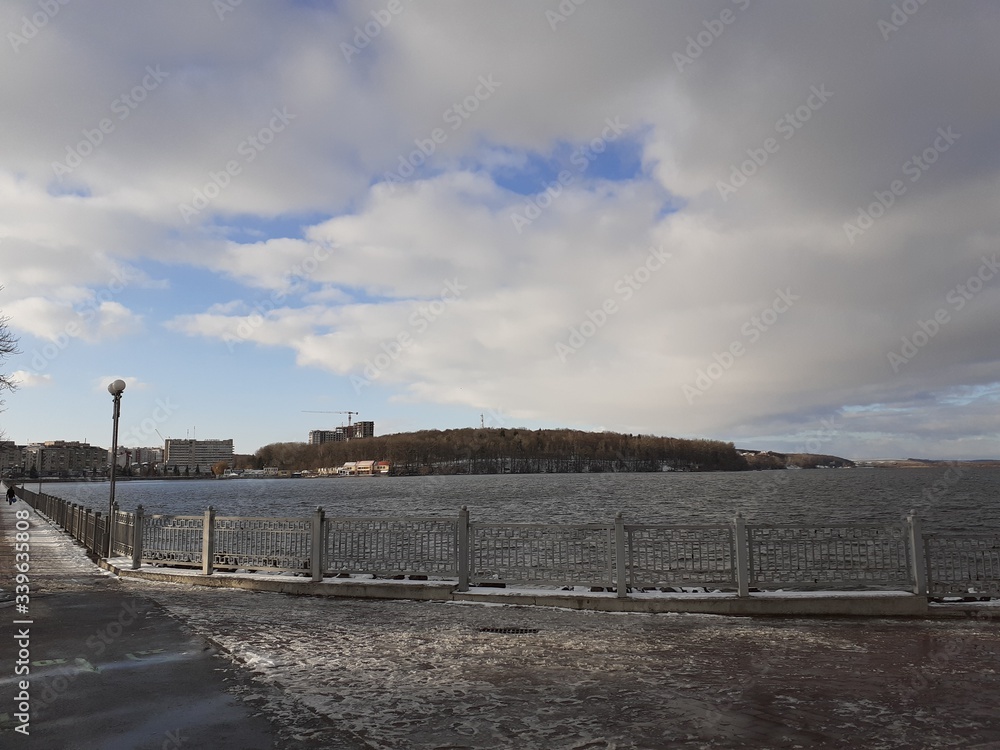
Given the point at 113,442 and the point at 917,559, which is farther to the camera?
the point at 113,442

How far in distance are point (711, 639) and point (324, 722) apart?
5350 millimetres

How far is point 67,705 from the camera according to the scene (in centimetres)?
635

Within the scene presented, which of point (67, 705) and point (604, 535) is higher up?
point (604, 535)

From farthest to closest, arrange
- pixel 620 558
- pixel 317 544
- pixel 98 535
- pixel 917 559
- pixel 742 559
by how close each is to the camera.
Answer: pixel 98 535
pixel 317 544
pixel 620 558
pixel 742 559
pixel 917 559

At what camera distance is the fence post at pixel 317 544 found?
44.9ft

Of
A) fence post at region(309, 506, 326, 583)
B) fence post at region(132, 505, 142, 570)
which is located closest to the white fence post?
fence post at region(309, 506, 326, 583)

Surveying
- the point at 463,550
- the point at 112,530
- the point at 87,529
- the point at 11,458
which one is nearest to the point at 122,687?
the point at 463,550

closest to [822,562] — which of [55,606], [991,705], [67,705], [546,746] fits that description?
[991,705]

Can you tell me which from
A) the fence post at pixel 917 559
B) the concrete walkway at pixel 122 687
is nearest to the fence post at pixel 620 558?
the fence post at pixel 917 559

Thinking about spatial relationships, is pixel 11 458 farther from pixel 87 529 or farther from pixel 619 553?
pixel 619 553

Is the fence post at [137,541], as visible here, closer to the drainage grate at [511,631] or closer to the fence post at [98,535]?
the fence post at [98,535]

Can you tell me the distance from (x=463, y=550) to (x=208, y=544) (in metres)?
6.10

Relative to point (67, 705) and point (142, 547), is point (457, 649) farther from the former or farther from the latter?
point (142, 547)

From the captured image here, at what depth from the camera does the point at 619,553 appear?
38.5ft
